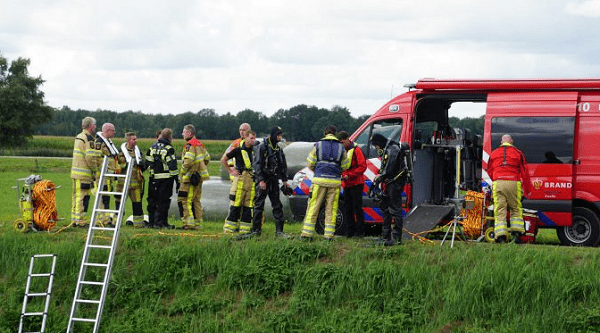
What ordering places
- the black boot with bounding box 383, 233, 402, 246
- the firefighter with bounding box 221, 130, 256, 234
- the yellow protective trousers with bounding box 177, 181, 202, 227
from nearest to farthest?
the black boot with bounding box 383, 233, 402, 246 → the firefighter with bounding box 221, 130, 256, 234 → the yellow protective trousers with bounding box 177, 181, 202, 227

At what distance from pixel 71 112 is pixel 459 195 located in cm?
8605

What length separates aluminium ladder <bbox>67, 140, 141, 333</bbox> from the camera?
486 inches

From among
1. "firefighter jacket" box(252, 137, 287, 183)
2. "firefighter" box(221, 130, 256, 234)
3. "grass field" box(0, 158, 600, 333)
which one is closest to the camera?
"grass field" box(0, 158, 600, 333)

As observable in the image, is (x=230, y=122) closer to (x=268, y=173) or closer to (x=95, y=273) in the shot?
(x=268, y=173)

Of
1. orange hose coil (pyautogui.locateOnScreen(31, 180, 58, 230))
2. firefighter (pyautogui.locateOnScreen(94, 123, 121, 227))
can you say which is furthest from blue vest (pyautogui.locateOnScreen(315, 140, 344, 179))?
orange hose coil (pyautogui.locateOnScreen(31, 180, 58, 230))

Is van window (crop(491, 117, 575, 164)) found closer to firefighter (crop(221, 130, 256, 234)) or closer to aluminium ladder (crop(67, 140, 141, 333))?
firefighter (crop(221, 130, 256, 234))

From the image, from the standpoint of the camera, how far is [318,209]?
45.8 ft

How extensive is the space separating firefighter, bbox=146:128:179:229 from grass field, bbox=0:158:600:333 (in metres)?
1.82

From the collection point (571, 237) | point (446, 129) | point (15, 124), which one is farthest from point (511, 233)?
point (15, 124)

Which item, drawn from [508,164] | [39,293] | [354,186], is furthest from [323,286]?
[39,293]

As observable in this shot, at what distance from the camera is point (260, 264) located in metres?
13.0

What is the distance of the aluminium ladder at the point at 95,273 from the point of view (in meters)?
12.4

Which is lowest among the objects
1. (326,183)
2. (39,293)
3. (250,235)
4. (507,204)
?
(39,293)

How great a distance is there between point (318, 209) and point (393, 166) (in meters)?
1.41
